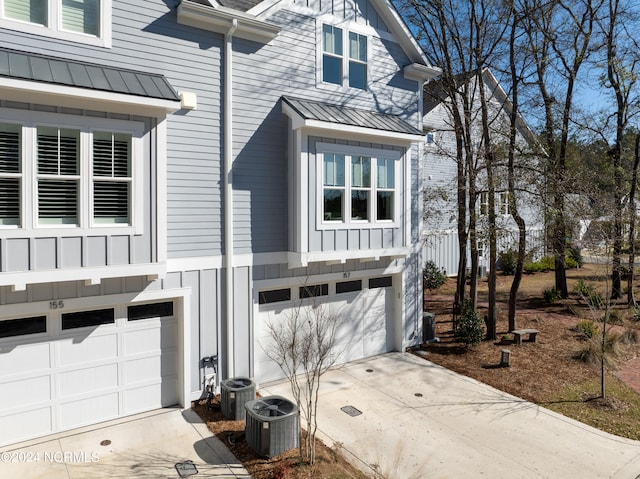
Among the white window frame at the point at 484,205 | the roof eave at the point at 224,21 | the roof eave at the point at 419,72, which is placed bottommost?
the white window frame at the point at 484,205

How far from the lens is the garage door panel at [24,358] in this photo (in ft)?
23.9

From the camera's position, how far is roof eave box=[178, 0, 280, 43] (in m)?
8.47

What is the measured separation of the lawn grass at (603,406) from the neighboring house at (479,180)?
4538 millimetres

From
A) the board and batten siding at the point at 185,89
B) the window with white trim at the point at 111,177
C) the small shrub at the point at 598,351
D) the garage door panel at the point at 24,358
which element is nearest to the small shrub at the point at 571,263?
the small shrub at the point at 598,351

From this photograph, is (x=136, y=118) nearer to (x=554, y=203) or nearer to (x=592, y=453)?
(x=592, y=453)

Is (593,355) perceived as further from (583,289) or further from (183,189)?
(183,189)

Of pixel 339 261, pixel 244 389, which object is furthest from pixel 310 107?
pixel 244 389

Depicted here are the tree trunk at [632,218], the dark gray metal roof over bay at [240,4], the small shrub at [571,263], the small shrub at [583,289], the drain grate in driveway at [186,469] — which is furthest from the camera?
the small shrub at [571,263]

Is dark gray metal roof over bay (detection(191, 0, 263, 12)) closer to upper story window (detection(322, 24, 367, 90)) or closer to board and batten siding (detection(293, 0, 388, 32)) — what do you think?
board and batten siding (detection(293, 0, 388, 32))

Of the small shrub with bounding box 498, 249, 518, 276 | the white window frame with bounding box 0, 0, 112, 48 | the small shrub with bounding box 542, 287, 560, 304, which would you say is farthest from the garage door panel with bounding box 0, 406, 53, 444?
the small shrub with bounding box 498, 249, 518, 276

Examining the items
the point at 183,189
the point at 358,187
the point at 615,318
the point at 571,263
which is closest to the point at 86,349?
the point at 183,189

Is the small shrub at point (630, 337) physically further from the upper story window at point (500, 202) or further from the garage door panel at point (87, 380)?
the garage door panel at point (87, 380)

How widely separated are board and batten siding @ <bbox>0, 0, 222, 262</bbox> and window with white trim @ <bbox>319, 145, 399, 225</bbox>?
2496 mm

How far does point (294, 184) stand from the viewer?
32.0 ft
